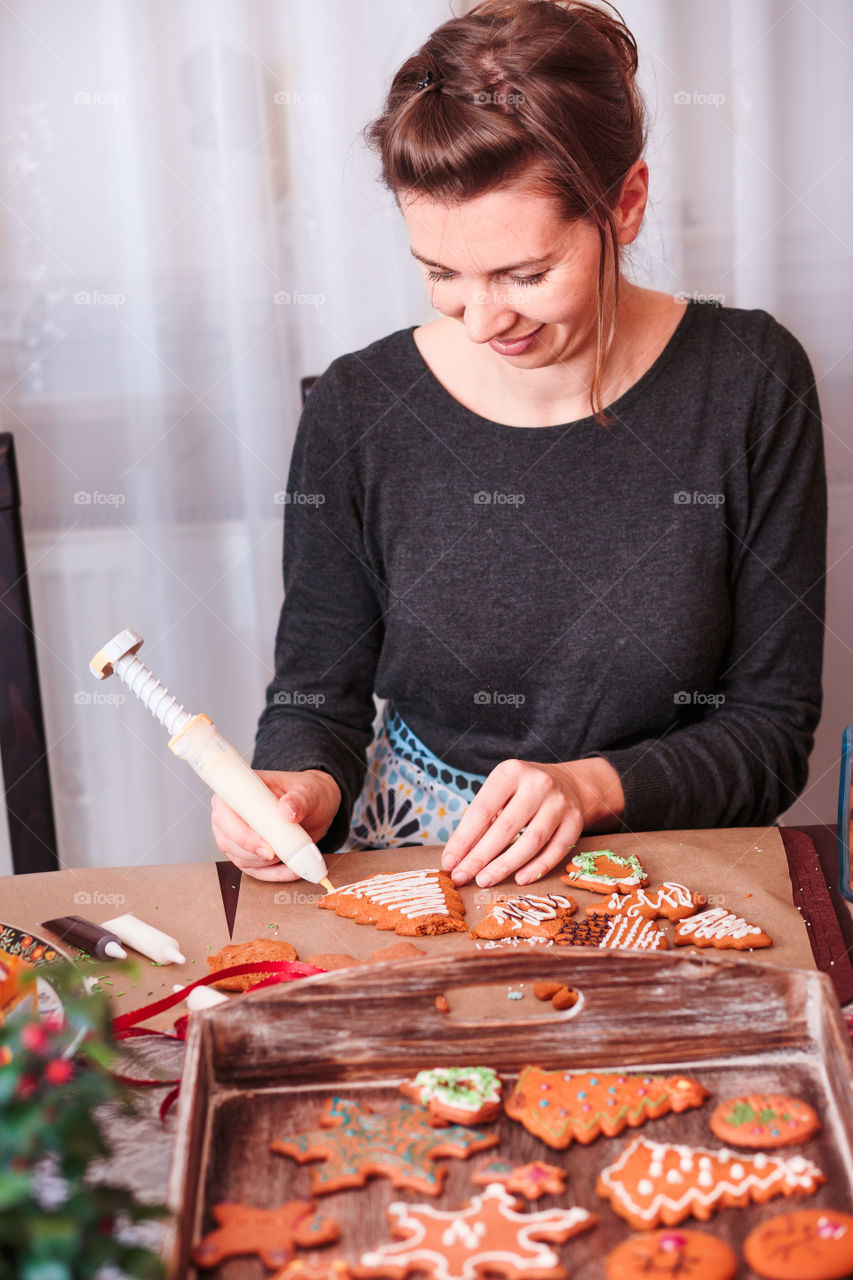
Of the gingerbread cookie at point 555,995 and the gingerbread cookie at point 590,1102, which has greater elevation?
the gingerbread cookie at point 590,1102

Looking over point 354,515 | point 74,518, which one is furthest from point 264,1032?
point 74,518

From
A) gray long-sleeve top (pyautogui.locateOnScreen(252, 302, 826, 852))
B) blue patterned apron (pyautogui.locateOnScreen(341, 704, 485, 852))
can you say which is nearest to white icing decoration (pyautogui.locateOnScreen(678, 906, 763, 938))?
gray long-sleeve top (pyautogui.locateOnScreen(252, 302, 826, 852))

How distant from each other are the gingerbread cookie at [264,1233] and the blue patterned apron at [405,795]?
78 centimetres

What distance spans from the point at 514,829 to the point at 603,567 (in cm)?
40

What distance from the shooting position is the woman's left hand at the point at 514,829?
3.48ft

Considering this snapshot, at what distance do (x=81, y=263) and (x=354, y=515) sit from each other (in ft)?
2.46

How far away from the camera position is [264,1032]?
699mm

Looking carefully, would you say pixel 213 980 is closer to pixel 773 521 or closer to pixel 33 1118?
pixel 33 1118

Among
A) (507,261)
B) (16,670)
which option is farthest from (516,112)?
(16,670)

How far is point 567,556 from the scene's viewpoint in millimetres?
1373

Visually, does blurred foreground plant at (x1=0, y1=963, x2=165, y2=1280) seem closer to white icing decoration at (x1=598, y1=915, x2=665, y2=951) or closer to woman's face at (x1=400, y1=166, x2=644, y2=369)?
white icing decoration at (x1=598, y1=915, x2=665, y2=951)

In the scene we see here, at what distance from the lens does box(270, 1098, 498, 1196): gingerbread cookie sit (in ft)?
2.07

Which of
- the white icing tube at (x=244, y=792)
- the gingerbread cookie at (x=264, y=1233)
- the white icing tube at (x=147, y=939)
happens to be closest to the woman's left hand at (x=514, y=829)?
the white icing tube at (x=244, y=792)

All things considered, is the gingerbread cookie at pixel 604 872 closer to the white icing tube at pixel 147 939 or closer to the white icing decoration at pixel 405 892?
the white icing decoration at pixel 405 892
